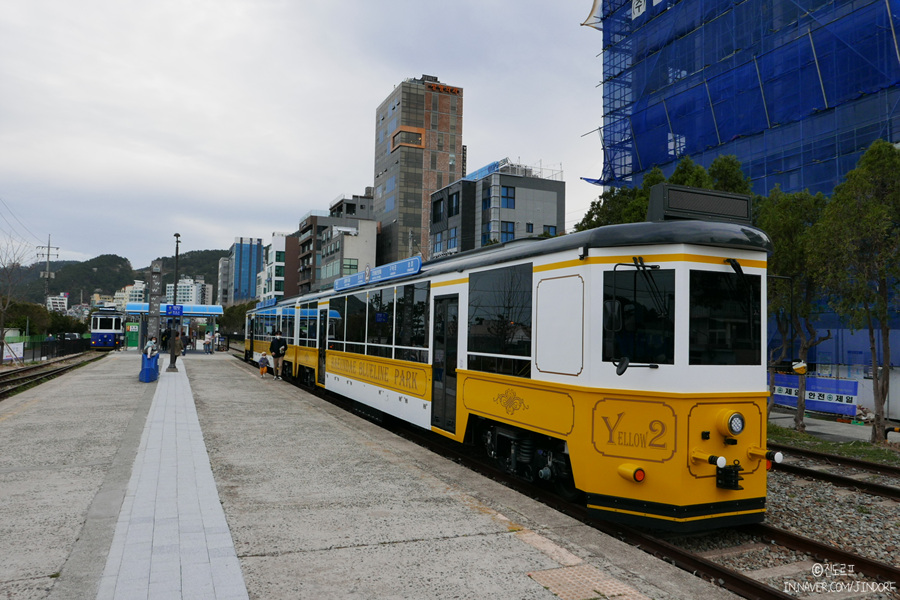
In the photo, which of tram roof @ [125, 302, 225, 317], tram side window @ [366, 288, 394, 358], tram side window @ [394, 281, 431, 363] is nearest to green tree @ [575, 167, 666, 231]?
tram side window @ [366, 288, 394, 358]

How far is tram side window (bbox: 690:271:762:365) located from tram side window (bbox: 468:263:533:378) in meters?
1.86

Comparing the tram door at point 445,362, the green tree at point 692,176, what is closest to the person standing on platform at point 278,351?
the tram door at point 445,362

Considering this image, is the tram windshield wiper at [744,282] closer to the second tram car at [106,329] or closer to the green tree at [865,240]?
the green tree at [865,240]

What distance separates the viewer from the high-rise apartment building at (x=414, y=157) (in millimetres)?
76500

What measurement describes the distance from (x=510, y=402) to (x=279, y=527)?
3023 millimetres

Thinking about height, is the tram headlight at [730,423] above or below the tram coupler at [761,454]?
above

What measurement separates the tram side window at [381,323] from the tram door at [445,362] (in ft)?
7.24

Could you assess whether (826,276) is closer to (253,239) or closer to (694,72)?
(694,72)

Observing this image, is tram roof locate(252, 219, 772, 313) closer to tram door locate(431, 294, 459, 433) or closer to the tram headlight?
the tram headlight

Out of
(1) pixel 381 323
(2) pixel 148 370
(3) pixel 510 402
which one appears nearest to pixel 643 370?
(3) pixel 510 402

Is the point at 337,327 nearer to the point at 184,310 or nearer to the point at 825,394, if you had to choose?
the point at 825,394

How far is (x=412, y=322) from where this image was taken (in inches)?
427

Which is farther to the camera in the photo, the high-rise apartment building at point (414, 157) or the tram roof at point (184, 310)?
the high-rise apartment building at point (414, 157)

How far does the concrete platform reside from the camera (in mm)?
4535
